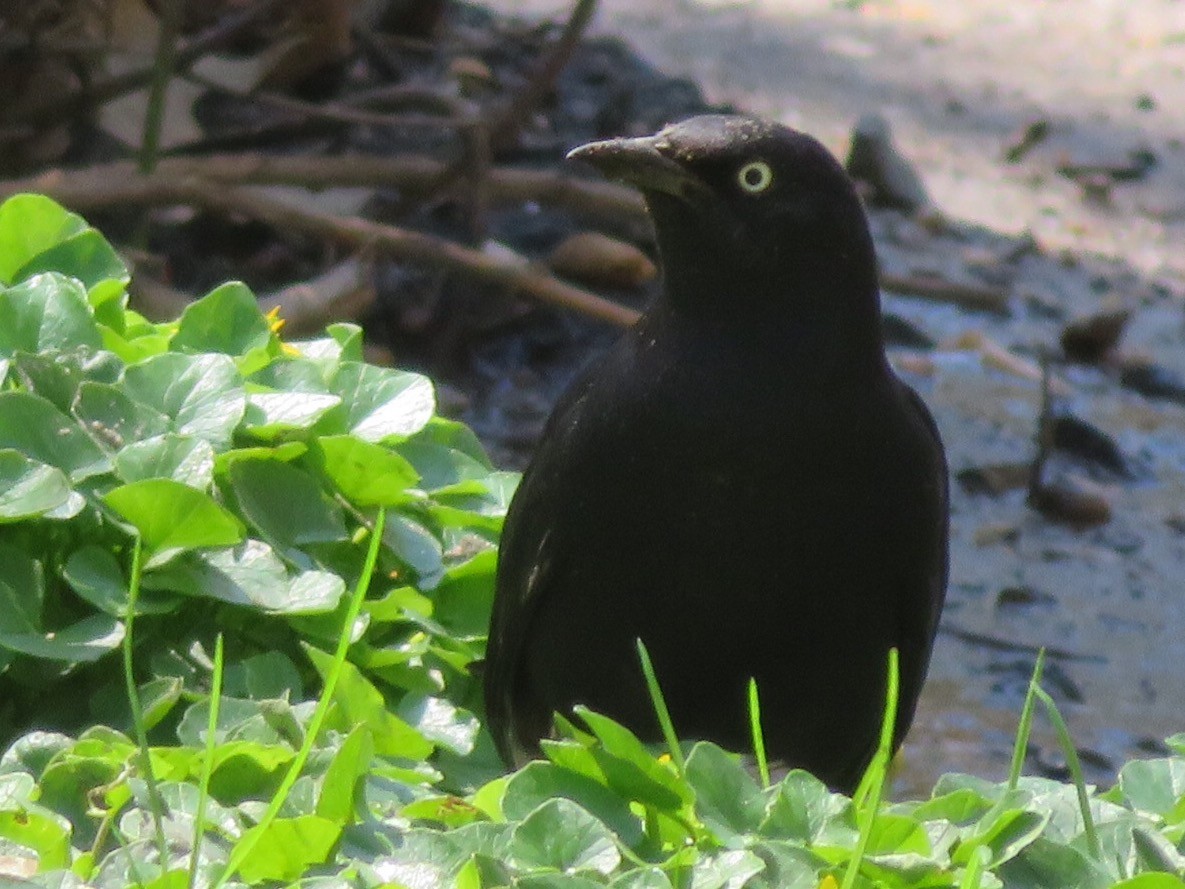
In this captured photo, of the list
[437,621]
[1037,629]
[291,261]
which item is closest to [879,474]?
[437,621]

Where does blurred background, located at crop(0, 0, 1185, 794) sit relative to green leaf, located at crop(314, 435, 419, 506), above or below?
below

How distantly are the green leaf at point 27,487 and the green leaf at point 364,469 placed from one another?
0.39 metres

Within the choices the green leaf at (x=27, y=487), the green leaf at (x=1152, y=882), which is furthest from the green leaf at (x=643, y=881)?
the green leaf at (x=27, y=487)

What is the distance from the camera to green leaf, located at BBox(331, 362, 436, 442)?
2.72 metres

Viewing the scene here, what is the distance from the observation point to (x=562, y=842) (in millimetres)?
1779

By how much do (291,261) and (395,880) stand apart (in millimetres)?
3773

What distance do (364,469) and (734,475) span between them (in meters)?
0.54

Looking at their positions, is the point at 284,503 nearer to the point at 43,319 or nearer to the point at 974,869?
the point at 43,319

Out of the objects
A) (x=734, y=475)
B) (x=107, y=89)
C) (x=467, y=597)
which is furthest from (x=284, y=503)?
(x=107, y=89)

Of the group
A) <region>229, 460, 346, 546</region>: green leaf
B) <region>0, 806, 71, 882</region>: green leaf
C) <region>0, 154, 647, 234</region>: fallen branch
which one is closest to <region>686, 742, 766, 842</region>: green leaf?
<region>0, 806, 71, 882</region>: green leaf

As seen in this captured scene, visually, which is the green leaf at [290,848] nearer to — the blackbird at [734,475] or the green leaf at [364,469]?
the green leaf at [364,469]

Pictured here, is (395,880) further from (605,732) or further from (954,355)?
(954,355)

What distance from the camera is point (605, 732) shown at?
1.88 meters

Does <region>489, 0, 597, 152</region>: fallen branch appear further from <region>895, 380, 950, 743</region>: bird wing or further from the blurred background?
<region>895, 380, 950, 743</region>: bird wing
